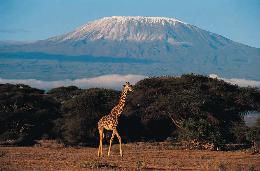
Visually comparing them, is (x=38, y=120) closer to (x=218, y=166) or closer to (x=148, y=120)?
(x=148, y=120)

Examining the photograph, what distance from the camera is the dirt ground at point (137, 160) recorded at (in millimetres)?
27828

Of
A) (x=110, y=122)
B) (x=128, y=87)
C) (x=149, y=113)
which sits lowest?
(x=110, y=122)

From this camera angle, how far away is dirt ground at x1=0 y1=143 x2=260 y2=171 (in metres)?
27.8

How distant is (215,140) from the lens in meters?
39.0

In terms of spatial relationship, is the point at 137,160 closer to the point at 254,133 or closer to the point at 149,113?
the point at 254,133

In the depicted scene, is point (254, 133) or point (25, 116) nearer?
point (254, 133)

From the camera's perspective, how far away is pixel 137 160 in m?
31.0

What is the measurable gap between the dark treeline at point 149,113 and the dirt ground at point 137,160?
4182 millimetres

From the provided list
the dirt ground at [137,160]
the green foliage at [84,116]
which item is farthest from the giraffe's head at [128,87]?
the green foliage at [84,116]

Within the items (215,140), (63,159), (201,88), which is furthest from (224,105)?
(63,159)

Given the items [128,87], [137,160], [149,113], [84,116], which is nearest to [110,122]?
[128,87]

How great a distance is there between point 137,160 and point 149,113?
638 inches

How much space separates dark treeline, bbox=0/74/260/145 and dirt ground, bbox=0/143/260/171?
13.7 feet

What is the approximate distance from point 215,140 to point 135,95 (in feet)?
43.1
